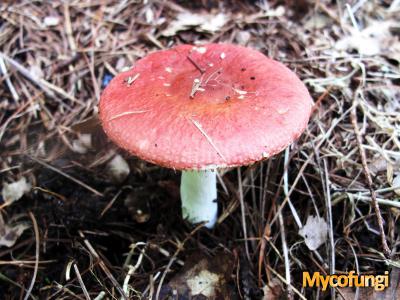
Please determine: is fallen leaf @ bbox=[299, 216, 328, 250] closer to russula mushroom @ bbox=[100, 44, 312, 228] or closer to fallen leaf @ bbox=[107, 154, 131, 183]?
russula mushroom @ bbox=[100, 44, 312, 228]

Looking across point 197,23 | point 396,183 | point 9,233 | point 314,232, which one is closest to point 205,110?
point 314,232

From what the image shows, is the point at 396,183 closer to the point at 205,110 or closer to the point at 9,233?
the point at 205,110

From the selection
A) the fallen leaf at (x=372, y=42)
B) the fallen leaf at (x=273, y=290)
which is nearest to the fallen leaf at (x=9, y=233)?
the fallen leaf at (x=273, y=290)

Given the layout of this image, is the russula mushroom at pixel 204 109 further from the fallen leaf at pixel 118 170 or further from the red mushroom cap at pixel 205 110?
the fallen leaf at pixel 118 170

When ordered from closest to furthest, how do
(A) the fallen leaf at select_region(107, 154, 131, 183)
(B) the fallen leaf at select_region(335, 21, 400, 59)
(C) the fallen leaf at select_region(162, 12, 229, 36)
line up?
1. (A) the fallen leaf at select_region(107, 154, 131, 183)
2. (B) the fallen leaf at select_region(335, 21, 400, 59)
3. (C) the fallen leaf at select_region(162, 12, 229, 36)

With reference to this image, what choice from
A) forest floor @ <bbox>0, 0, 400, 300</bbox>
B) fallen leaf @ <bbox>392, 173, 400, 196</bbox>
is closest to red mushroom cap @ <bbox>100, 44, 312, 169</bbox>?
forest floor @ <bbox>0, 0, 400, 300</bbox>

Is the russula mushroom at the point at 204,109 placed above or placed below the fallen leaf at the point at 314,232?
above

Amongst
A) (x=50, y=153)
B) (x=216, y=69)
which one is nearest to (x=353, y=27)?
(x=216, y=69)
